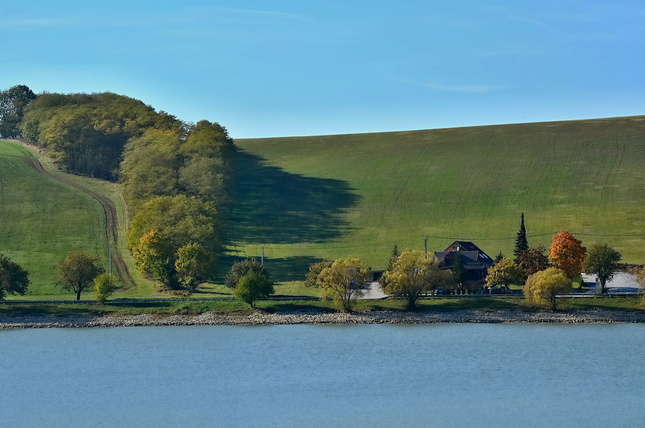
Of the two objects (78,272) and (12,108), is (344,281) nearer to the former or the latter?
(78,272)

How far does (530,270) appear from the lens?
99.5 metres

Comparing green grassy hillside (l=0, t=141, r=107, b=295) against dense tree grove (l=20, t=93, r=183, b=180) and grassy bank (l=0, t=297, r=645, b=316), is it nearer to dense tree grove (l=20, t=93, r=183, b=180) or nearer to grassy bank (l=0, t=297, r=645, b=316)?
dense tree grove (l=20, t=93, r=183, b=180)

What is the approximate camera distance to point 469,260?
10500 centimetres

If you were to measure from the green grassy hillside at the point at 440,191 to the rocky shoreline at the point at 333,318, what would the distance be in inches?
702

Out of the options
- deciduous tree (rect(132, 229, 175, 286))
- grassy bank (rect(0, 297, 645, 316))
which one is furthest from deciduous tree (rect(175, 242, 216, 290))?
grassy bank (rect(0, 297, 645, 316))

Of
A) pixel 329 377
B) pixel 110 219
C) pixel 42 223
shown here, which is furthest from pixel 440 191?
pixel 329 377

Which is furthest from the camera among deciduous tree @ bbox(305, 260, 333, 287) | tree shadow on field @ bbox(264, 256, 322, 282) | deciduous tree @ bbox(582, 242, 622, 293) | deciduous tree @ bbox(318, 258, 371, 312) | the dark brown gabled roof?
tree shadow on field @ bbox(264, 256, 322, 282)

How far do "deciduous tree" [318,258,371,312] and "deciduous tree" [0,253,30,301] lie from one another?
1227 inches

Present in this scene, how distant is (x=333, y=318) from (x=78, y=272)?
29012 mm

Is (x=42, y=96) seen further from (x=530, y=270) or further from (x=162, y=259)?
(x=530, y=270)

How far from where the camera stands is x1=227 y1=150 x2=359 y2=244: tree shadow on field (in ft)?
426

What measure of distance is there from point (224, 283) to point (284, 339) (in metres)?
28.6

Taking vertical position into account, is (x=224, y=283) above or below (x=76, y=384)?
above

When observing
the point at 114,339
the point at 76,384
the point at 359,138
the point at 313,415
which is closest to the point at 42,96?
the point at 359,138
